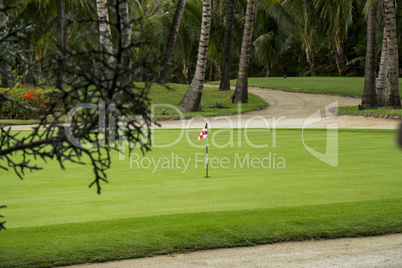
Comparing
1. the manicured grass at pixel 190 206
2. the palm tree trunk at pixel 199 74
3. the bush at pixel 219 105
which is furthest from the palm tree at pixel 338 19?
the manicured grass at pixel 190 206

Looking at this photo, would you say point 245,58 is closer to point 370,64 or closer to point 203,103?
point 203,103

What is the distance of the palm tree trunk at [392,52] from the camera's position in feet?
76.3

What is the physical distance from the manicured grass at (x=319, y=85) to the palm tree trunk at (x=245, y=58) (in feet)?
26.4

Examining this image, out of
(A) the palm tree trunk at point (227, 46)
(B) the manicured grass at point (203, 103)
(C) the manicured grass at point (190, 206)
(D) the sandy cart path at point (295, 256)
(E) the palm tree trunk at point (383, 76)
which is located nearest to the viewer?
(D) the sandy cart path at point (295, 256)

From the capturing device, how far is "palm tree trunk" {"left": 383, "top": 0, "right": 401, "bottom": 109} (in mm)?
23266

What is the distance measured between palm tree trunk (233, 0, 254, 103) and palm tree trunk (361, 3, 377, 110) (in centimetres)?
590

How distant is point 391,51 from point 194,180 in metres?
16.7

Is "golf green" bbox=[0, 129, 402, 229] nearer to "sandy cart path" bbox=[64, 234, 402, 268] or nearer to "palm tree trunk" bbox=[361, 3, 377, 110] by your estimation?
"sandy cart path" bbox=[64, 234, 402, 268]

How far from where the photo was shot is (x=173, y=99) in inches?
1241

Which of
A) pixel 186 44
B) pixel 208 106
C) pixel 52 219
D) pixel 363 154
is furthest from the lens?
pixel 186 44

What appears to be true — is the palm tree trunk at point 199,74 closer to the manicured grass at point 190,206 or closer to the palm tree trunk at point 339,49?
the manicured grass at point 190,206

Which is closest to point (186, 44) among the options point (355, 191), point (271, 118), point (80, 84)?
point (271, 118)

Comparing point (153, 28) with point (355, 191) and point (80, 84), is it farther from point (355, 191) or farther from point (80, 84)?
point (80, 84)

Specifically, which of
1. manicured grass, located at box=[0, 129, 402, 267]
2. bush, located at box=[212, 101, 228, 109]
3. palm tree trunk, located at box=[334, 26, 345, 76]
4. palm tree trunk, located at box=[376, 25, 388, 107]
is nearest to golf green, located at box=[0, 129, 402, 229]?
manicured grass, located at box=[0, 129, 402, 267]
